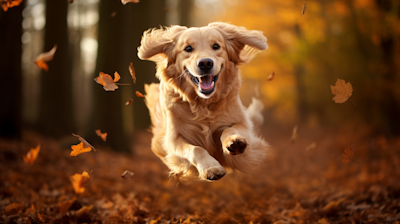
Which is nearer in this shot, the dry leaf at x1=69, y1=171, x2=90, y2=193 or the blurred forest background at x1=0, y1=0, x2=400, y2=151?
the dry leaf at x1=69, y1=171, x2=90, y2=193

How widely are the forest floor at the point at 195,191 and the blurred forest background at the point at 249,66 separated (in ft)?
3.12

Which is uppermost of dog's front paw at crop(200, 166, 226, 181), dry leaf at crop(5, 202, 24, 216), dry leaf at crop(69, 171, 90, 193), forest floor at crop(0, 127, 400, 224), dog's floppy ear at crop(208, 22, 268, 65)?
dog's floppy ear at crop(208, 22, 268, 65)

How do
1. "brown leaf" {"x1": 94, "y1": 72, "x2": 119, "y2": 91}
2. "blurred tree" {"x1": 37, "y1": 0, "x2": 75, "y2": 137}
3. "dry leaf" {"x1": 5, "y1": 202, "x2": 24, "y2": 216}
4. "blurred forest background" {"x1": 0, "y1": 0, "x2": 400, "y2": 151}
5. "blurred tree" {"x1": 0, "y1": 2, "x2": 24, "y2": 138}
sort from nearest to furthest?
"brown leaf" {"x1": 94, "y1": 72, "x2": 119, "y2": 91} < "dry leaf" {"x1": 5, "y1": 202, "x2": 24, "y2": 216} < "blurred forest background" {"x1": 0, "y1": 0, "x2": 400, "y2": 151} < "blurred tree" {"x1": 0, "y1": 2, "x2": 24, "y2": 138} < "blurred tree" {"x1": 37, "y1": 0, "x2": 75, "y2": 137}

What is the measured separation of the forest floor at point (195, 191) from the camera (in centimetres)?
407

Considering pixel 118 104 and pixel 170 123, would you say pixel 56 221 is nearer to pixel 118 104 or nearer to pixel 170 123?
pixel 170 123

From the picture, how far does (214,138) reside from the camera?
3.48m

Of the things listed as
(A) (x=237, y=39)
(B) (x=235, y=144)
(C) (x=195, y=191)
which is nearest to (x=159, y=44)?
(A) (x=237, y=39)

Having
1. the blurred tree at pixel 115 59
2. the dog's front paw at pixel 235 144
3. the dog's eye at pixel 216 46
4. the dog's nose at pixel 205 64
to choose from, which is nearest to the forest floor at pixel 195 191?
the blurred tree at pixel 115 59

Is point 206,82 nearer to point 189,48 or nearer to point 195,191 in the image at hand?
point 189,48

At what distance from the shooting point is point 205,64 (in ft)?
9.16

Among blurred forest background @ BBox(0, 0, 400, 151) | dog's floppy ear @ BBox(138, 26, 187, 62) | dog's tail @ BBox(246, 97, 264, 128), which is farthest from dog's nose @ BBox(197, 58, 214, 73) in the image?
dog's tail @ BBox(246, 97, 264, 128)

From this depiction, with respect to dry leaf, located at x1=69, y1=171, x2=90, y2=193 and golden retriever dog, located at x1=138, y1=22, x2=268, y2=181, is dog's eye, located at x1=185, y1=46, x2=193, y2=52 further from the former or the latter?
dry leaf, located at x1=69, y1=171, x2=90, y2=193

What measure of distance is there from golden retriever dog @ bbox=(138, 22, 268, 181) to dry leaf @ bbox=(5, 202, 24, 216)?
7.72ft

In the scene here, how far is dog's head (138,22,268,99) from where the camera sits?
292 cm
